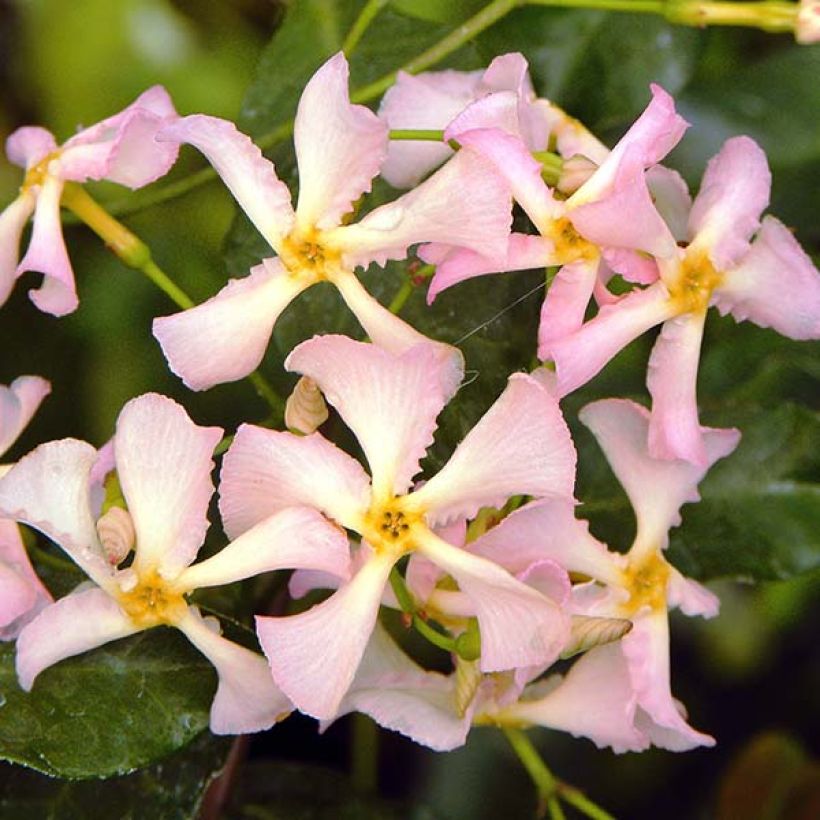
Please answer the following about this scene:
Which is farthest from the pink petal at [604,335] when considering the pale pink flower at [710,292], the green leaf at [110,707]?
the green leaf at [110,707]

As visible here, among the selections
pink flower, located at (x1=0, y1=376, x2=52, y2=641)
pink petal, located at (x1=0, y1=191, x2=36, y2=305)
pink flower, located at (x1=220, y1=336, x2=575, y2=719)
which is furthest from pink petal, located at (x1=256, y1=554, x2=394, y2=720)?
pink petal, located at (x1=0, y1=191, x2=36, y2=305)

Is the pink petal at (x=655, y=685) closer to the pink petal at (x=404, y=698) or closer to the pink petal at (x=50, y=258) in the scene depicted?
the pink petal at (x=404, y=698)

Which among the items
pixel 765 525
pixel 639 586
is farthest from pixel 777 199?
pixel 639 586

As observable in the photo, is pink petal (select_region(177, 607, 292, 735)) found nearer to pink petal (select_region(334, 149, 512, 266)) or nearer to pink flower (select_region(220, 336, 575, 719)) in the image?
→ pink flower (select_region(220, 336, 575, 719))

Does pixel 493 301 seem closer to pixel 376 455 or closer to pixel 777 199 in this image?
pixel 376 455

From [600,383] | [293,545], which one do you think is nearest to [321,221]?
[293,545]

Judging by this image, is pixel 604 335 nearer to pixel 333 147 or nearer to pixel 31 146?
pixel 333 147

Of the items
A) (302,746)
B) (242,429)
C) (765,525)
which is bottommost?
(302,746)
